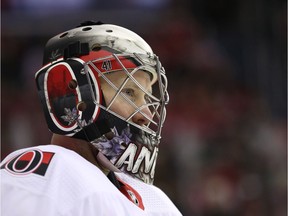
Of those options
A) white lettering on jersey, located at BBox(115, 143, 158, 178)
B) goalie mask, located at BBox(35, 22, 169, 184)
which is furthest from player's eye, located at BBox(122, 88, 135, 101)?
white lettering on jersey, located at BBox(115, 143, 158, 178)

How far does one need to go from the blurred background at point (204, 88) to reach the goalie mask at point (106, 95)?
350cm

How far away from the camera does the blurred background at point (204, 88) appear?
599 centimetres

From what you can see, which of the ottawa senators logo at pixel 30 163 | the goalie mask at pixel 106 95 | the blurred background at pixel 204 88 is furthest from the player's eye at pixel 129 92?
the blurred background at pixel 204 88

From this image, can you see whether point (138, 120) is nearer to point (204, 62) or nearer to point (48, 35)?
point (48, 35)

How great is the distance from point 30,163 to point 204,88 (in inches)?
192

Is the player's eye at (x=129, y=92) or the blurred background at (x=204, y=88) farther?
the blurred background at (x=204, y=88)

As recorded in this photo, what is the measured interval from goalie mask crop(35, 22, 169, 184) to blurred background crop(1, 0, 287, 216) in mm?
3500

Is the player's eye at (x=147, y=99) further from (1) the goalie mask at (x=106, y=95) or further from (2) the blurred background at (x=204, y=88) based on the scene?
(2) the blurred background at (x=204, y=88)

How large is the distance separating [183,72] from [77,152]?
475 centimetres

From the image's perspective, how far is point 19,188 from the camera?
6.34 ft

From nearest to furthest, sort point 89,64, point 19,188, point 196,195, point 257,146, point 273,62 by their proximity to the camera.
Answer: point 19,188 → point 89,64 → point 196,195 → point 257,146 → point 273,62

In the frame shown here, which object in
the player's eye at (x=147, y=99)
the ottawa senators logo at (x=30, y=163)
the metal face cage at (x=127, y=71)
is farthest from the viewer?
the player's eye at (x=147, y=99)

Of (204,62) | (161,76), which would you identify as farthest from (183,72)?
(161,76)

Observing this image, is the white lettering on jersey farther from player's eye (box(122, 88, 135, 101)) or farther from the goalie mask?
player's eye (box(122, 88, 135, 101))
